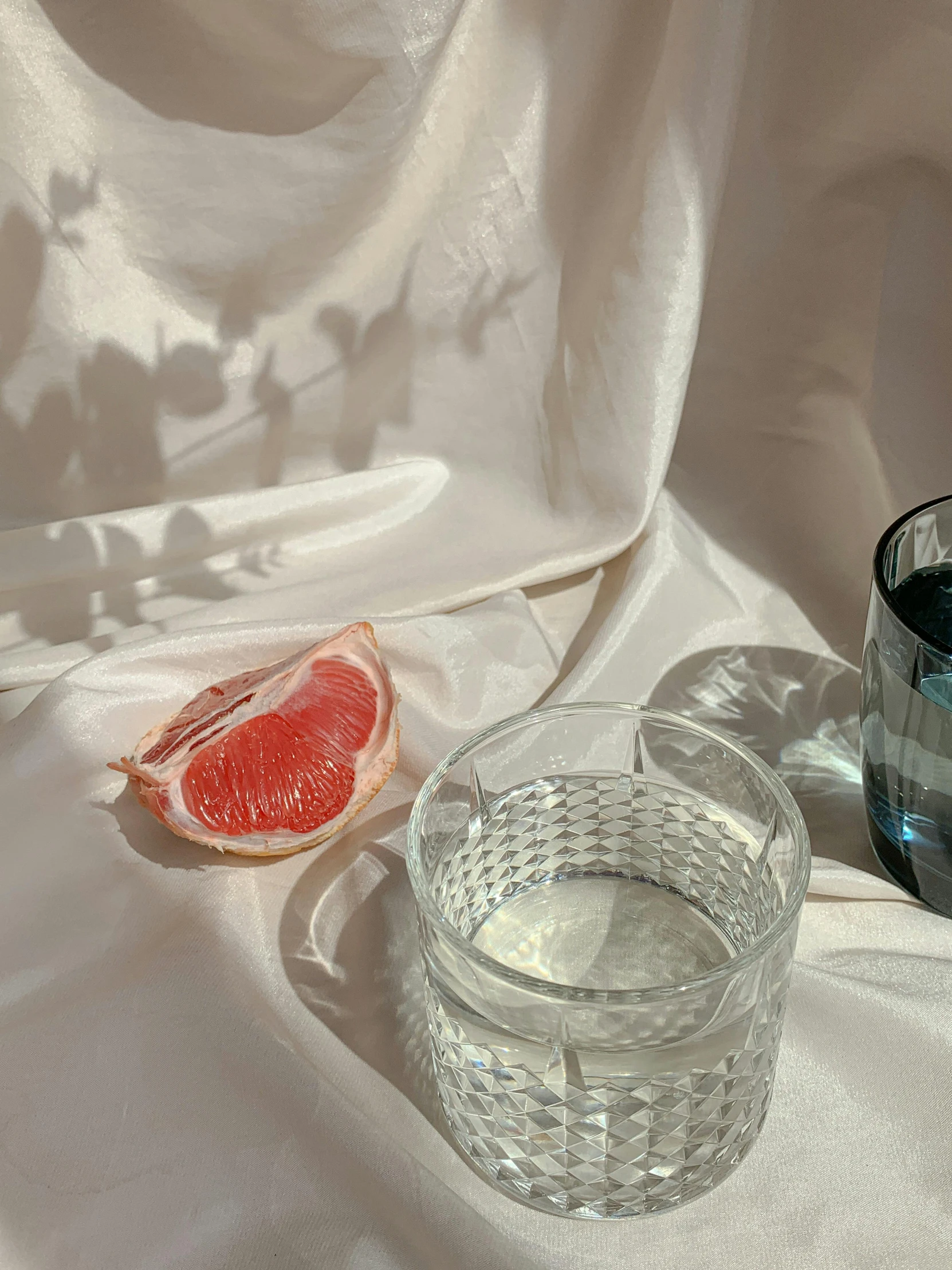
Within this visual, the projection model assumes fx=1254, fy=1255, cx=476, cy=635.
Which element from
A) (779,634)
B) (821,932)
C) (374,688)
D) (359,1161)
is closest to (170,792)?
(374,688)

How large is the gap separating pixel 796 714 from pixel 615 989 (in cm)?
38

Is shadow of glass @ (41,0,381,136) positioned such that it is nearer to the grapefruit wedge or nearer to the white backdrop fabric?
the white backdrop fabric

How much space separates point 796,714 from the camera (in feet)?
3.30

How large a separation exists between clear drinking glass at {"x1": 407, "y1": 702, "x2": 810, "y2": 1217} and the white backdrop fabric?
7cm

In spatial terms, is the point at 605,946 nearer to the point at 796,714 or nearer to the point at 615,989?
the point at 615,989

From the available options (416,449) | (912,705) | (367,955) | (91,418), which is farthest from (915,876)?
(91,418)

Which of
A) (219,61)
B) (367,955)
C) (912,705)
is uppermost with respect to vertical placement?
(219,61)

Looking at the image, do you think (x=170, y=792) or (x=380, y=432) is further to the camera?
(x=380, y=432)

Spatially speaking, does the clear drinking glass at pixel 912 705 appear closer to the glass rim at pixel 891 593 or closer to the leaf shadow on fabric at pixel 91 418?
the glass rim at pixel 891 593

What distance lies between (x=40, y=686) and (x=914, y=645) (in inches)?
26.1

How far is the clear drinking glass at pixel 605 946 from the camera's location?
1.95ft

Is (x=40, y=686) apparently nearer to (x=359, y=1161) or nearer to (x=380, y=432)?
(x=380, y=432)

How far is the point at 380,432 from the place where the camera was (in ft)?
3.85

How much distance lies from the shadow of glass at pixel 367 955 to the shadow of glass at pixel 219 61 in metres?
0.58
